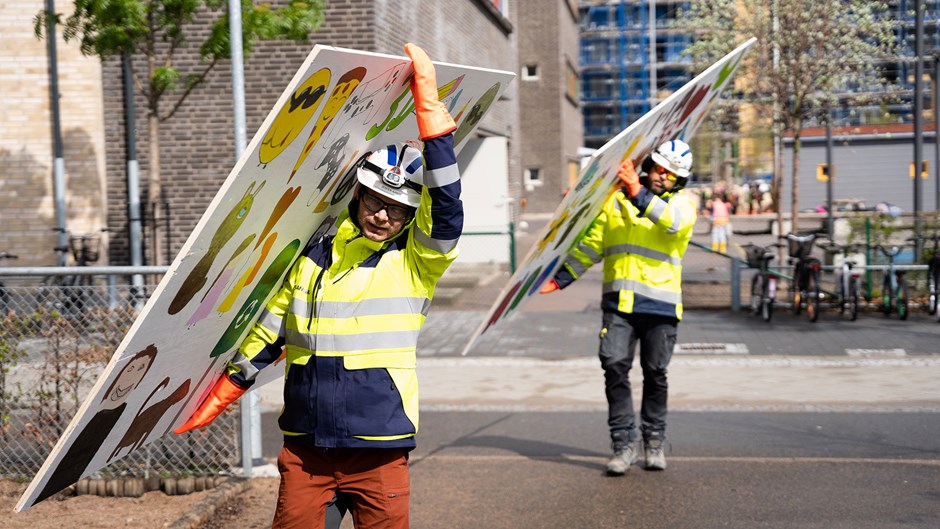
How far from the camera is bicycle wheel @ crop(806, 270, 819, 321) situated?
1373 cm

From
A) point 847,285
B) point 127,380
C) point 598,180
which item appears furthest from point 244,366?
point 847,285

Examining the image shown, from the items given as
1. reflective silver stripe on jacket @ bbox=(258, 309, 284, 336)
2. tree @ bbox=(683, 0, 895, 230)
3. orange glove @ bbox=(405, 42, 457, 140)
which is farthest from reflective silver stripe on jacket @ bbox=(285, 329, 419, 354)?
tree @ bbox=(683, 0, 895, 230)

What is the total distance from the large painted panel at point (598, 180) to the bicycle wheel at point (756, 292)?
840cm

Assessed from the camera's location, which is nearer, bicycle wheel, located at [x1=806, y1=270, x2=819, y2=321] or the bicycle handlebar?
bicycle wheel, located at [x1=806, y1=270, x2=819, y2=321]

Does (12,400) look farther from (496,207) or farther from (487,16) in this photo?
(487,16)

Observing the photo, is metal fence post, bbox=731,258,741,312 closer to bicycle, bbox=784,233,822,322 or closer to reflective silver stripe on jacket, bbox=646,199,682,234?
bicycle, bbox=784,233,822,322

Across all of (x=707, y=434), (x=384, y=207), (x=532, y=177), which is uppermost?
(x=532, y=177)

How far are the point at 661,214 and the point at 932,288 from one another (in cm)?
905

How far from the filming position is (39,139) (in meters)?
15.8

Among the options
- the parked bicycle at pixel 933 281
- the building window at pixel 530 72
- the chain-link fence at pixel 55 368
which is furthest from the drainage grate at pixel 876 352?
the building window at pixel 530 72

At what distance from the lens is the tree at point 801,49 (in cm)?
1678

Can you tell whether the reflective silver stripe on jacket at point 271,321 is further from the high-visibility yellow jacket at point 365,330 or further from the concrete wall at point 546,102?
the concrete wall at point 546,102

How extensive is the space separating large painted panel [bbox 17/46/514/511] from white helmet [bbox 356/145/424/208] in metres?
0.09

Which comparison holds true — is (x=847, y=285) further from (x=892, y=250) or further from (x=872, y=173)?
(x=872, y=173)
